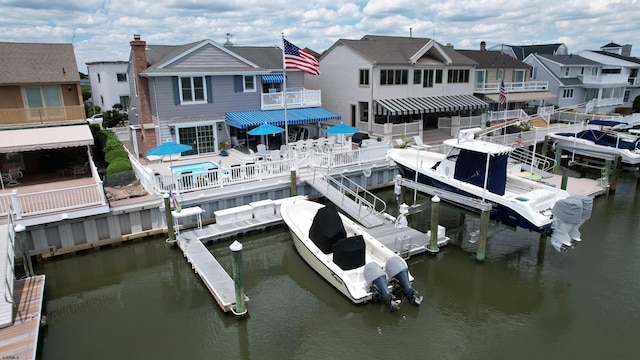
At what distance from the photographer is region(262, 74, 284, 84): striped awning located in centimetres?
2442

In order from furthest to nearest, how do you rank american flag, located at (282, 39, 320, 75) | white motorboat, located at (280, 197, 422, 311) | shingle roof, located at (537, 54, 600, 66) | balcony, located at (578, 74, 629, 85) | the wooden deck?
balcony, located at (578, 74, 629, 85)
shingle roof, located at (537, 54, 600, 66)
american flag, located at (282, 39, 320, 75)
white motorboat, located at (280, 197, 422, 311)
the wooden deck

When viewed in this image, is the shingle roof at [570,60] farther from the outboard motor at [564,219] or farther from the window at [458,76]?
the outboard motor at [564,219]

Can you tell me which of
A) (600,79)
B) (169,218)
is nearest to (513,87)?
(600,79)

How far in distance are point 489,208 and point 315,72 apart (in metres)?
9.52

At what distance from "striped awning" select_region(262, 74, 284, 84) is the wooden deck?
16.2m

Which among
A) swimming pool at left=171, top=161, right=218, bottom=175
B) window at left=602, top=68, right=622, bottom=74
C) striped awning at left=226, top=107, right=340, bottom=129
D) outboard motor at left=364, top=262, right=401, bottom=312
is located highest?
window at left=602, top=68, right=622, bottom=74

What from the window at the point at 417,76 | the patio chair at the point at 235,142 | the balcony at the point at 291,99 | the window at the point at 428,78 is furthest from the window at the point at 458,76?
the patio chair at the point at 235,142

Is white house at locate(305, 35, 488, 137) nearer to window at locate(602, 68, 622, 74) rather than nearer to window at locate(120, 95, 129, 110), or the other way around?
window at locate(120, 95, 129, 110)

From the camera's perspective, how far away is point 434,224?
14.1 m

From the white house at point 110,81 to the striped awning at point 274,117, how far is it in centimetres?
2201

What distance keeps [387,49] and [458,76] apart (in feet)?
20.5

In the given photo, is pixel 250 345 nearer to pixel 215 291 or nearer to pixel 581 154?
pixel 215 291

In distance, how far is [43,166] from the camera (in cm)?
1934

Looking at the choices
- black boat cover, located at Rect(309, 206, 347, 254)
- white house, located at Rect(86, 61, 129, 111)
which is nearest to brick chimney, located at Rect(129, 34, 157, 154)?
black boat cover, located at Rect(309, 206, 347, 254)
